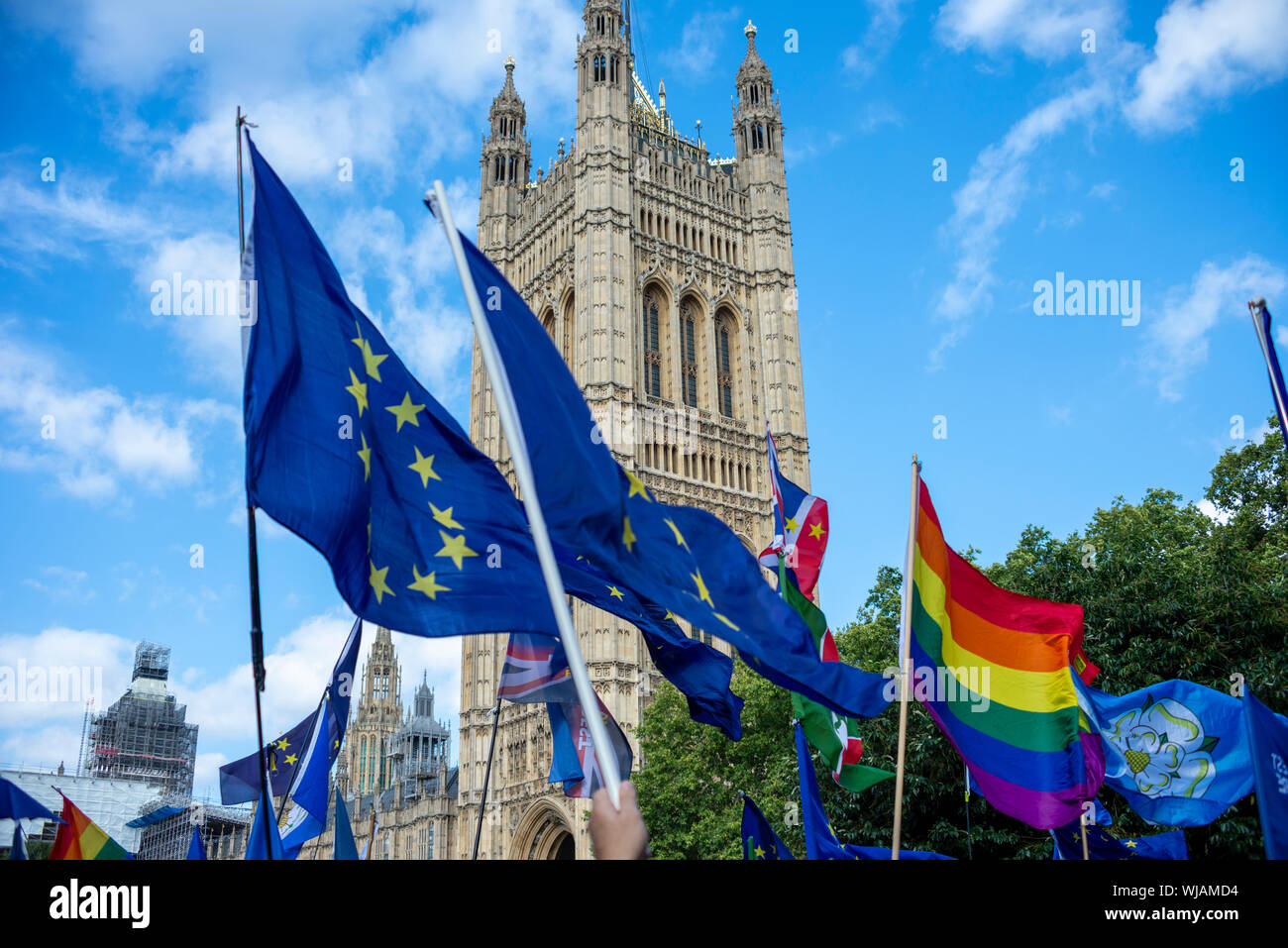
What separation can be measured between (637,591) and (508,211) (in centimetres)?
5366

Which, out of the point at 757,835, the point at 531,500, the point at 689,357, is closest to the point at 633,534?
the point at 531,500

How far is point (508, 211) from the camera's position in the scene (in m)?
59.1

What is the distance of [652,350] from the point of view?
51875mm

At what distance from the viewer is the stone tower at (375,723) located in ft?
317

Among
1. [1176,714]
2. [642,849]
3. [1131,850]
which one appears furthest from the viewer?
[1131,850]

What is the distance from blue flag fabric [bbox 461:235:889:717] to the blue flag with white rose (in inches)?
172

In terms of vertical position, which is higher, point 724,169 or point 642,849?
point 724,169

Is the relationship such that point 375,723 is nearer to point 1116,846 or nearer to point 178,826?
point 178,826

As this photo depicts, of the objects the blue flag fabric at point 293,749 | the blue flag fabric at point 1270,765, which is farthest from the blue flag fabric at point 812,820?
the blue flag fabric at point 293,749

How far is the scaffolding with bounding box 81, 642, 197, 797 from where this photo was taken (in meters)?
89.2

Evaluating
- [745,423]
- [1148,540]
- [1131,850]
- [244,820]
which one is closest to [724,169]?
[745,423]
